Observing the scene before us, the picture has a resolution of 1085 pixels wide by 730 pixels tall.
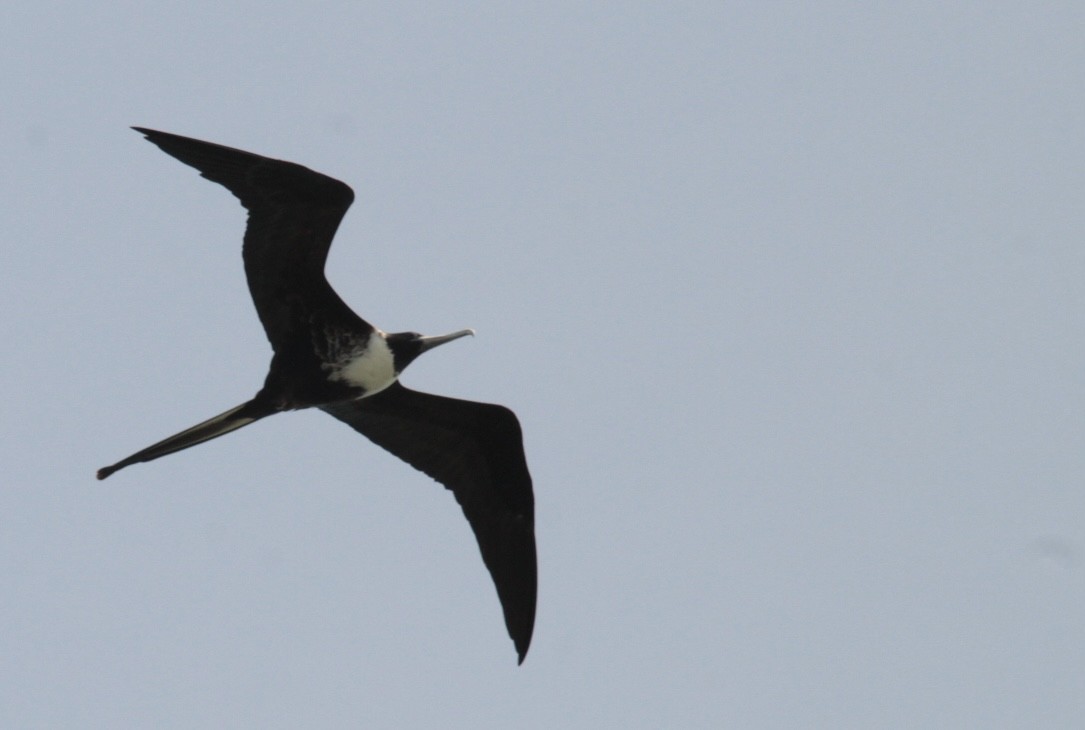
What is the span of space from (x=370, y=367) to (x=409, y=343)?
197mm

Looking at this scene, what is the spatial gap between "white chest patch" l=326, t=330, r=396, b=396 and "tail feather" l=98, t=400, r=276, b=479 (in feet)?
0.99

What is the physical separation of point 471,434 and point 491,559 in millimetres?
500

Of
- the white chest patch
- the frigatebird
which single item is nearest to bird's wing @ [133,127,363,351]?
the frigatebird

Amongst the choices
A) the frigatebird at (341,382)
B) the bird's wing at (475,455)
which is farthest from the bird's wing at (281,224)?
the bird's wing at (475,455)

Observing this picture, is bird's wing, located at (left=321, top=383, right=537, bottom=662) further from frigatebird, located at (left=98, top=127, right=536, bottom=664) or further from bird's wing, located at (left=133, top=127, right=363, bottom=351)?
bird's wing, located at (left=133, top=127, right=363, bottom=351)

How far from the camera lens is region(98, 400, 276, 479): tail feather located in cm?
596

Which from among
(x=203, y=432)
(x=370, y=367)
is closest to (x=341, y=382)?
(x=370, y=367)

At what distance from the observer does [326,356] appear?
640 cm

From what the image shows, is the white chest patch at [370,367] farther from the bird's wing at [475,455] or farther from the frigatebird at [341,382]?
the bird's wing at [475,455]

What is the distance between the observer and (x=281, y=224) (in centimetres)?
616

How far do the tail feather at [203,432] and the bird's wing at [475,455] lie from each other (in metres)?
0.49

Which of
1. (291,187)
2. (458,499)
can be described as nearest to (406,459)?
(458,499)

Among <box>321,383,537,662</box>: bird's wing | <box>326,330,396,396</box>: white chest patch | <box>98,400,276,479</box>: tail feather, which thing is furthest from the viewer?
<box>321,383,537,662</box>: bird's wing

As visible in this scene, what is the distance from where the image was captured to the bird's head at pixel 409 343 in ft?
21.5
